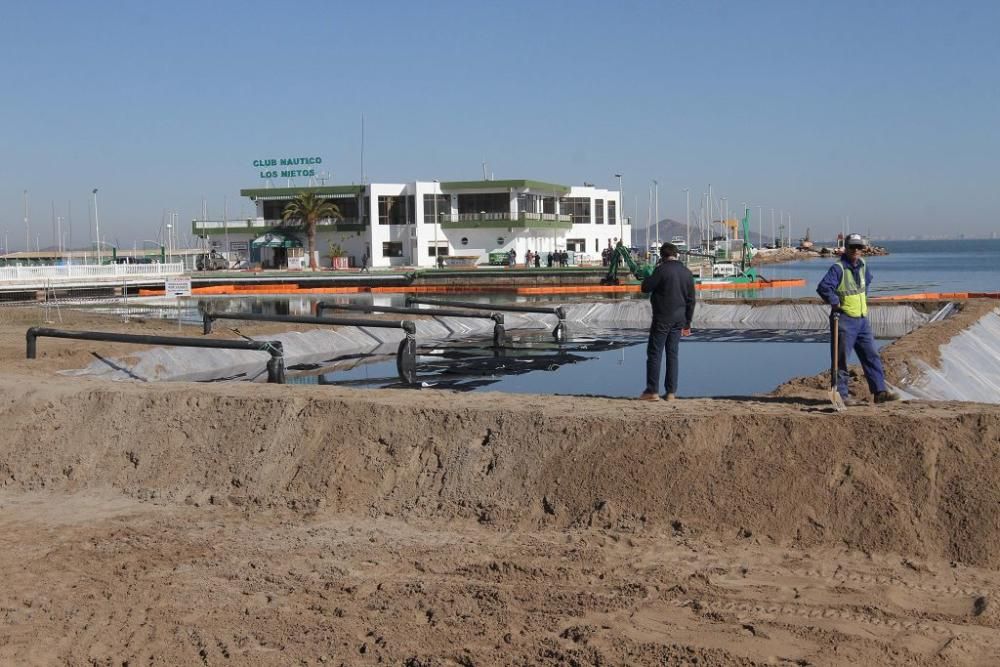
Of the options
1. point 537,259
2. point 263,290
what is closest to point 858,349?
point 263,290

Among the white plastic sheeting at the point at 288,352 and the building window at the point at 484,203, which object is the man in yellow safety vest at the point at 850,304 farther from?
the building window at the point at 484,203

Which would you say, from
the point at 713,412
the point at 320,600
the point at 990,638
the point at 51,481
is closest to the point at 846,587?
the point at 990,638

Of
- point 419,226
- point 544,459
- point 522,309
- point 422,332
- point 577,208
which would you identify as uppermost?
point 577,208

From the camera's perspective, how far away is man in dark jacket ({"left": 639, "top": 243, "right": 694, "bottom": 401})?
1165cm

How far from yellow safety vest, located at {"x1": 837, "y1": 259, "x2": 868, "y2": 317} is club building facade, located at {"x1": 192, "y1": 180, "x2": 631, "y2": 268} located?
64.2 m

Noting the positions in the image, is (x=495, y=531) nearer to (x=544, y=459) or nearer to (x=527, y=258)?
(x=544, y=459)

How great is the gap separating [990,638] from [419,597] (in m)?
3.87

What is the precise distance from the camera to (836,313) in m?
10.9

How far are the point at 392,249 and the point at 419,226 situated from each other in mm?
3255

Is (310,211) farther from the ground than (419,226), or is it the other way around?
(310,211)

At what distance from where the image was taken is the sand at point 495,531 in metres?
6.82

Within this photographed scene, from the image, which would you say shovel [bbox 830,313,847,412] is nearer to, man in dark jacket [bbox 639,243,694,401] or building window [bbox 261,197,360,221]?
man in dark jacket [bbox 639,243,694,401]

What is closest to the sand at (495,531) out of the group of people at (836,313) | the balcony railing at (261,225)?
the group of people at (836,313)

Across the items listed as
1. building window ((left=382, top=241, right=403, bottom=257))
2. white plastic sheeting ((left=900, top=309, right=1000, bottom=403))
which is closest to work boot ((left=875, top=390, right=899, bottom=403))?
white plastic sheeting ((left=900, top=309, right=1000, bottom=403))
